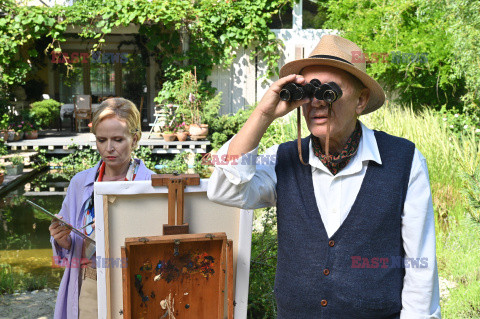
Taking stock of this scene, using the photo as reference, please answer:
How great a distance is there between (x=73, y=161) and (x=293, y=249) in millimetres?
8251

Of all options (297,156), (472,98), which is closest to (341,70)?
(297,156)

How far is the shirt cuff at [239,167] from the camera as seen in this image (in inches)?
56.3

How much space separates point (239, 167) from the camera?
143 centimetres

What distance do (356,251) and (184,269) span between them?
62 cm

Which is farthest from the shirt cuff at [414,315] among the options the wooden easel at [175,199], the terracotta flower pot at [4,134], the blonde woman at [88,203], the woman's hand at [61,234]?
the terracotta flower pot at [4,134]

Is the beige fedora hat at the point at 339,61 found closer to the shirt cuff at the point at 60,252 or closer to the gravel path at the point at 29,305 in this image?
the shirt cuff at the point at 60,252

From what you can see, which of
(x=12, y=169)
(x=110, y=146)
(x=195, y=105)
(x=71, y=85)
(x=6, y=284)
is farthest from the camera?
(x=71, y=85)

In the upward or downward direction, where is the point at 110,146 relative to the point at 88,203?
upward

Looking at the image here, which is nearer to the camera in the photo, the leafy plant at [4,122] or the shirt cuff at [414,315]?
the shirt cuff at [414,315]

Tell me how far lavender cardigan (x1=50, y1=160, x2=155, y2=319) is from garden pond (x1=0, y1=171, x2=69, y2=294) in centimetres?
206

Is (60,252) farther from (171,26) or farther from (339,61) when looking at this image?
(171,26)

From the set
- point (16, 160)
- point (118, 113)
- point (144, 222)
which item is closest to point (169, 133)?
point (16, 160)

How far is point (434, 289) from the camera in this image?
58.4 inches

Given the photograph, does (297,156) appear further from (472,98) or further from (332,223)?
(472,98)
